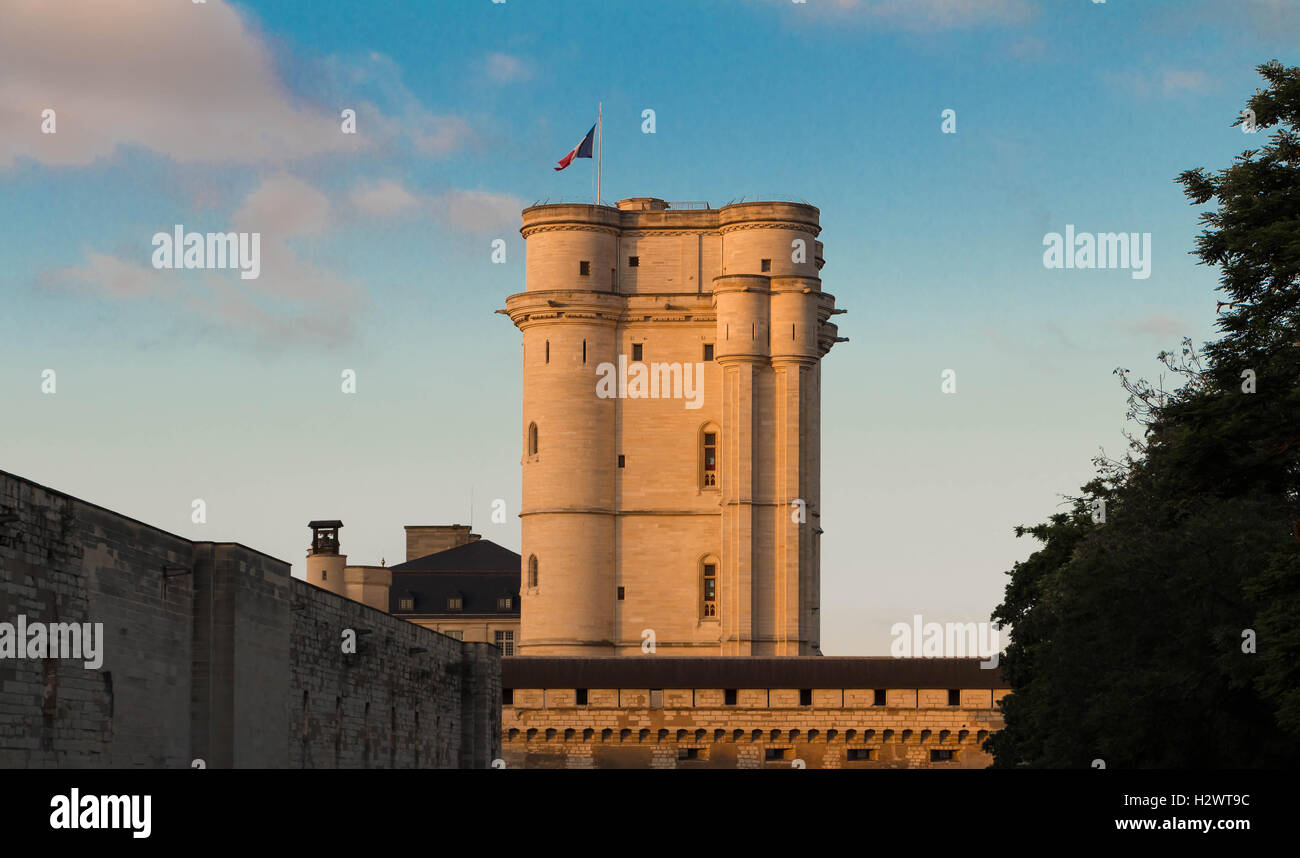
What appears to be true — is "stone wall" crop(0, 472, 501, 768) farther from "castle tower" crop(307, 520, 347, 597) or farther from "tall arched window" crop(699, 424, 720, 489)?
"tall arched window" crop(699, 424, 720, 489)

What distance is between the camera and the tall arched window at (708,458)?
102 meters

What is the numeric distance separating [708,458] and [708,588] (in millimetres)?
6133

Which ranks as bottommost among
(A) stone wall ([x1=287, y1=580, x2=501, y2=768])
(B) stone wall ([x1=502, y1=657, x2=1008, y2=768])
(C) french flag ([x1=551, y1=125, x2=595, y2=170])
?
(B) stone wall ([x1=502, y1=657, x2=1008, y2=768])

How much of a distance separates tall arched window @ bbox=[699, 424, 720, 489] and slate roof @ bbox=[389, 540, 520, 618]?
1418 inches

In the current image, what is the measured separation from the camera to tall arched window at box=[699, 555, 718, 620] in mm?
101562

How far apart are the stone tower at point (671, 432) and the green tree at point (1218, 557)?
52.4 m

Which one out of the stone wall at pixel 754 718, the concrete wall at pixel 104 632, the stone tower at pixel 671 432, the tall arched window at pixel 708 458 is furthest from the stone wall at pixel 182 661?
the tall arched window at pixel 708 458

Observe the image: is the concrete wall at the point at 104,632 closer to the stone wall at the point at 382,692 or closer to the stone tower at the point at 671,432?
the stone wall at the point at 382,692

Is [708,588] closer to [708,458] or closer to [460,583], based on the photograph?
[708,458]

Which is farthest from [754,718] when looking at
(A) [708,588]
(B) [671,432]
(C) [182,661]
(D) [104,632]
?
(D) [104,632]

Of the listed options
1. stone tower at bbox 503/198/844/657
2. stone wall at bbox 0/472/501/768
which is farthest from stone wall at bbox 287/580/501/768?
stone tower at bbox 503/198/844/657

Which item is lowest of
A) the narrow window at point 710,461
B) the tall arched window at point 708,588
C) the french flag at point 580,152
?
the tall arched window at point 708,588

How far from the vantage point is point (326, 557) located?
8969 cm

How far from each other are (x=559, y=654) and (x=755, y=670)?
13.2 m
